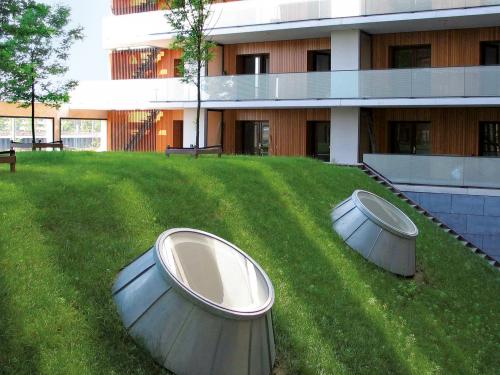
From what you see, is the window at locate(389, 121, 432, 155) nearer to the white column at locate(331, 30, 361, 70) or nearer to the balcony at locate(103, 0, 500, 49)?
the white column at locate(331, 30, 361, 70)

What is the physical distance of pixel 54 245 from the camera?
30.3 ft

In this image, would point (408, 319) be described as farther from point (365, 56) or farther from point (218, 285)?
point (365, 56)

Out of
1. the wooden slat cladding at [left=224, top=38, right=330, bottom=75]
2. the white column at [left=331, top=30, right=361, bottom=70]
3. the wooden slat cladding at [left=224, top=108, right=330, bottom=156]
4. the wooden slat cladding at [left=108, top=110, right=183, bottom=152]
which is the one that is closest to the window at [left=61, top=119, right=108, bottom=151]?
the wooden slat cladding at [left=108, top=110, right=183, bottom=152]

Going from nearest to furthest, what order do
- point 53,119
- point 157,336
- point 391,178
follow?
point 157,336 → point 391,178 → point 53,119

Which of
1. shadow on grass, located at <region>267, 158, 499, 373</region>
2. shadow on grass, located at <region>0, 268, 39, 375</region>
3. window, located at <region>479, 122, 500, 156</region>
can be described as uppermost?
window, located at <region>479, 122, 500, 156</region>

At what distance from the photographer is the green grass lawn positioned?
25.1 feet

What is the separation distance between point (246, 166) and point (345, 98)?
9004 millimetres

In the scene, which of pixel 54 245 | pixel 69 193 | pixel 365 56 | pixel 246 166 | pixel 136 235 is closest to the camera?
pixel 54 245

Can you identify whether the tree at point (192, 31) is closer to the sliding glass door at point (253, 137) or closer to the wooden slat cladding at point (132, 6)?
the sliding glass door at point (253, 137)

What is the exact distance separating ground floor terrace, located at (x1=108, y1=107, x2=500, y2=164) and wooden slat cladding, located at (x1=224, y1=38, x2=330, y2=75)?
1.80 meters

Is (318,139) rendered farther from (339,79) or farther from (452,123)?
(452,123)

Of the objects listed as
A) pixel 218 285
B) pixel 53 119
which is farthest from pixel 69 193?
pixel 53 119

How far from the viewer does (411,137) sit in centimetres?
2664

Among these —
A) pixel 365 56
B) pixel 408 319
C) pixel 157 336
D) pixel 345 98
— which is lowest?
pixel 408 319
